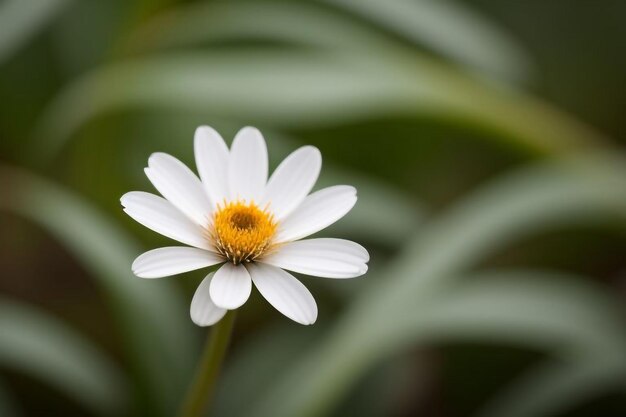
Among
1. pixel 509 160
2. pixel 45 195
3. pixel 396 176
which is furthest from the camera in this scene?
pixel 509 160

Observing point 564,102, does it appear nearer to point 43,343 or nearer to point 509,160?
point 509,160

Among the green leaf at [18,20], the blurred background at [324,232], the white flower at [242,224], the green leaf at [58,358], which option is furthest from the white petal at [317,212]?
the green leaf at [18,20]

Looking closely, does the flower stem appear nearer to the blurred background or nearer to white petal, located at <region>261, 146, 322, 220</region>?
white petal, located at <region>261, 146, 322, 220</region>

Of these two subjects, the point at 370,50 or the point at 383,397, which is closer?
the point at 383,397

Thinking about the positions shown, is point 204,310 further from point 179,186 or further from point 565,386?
point 565,386

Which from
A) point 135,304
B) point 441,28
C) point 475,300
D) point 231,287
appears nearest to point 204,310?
point 231,287

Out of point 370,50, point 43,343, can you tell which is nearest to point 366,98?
point 370,50

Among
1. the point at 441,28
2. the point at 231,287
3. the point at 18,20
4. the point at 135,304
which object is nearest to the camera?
the point at 231,287
